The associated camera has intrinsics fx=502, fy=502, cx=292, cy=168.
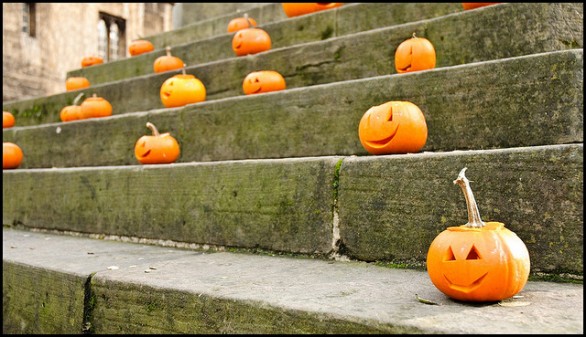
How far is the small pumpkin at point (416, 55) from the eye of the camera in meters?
3.12

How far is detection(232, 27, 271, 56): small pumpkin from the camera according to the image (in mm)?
4637

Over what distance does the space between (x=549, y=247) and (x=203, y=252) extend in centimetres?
177

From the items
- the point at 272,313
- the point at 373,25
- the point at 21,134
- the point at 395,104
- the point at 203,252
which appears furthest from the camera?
the point at 21,134

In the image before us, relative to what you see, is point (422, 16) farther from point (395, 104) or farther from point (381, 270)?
point (381, 270)

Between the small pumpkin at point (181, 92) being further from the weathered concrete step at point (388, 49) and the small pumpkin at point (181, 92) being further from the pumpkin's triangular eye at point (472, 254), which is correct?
the pumpkin's triangular eye at point (472, 254)

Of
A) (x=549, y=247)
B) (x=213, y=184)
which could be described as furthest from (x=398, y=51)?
(x=549, y=247)

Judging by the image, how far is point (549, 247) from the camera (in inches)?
75.8

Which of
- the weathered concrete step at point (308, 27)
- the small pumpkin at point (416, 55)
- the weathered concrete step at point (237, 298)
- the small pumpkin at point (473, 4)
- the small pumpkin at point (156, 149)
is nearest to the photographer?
the weathered concrete step at point (237, 298)

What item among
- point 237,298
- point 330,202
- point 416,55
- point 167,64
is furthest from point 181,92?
point 237,298

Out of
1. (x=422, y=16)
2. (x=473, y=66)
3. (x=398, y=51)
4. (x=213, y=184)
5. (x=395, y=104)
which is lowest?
(x=213, y=184)

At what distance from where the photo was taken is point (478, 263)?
1.61 meters

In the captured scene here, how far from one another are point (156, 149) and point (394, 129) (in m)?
1.91

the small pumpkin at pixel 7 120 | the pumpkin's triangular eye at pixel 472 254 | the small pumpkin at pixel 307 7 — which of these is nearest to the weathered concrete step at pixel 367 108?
the pumpkin's triangular eye at pixel 472 254

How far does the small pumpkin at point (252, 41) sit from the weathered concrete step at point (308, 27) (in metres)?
0.31
